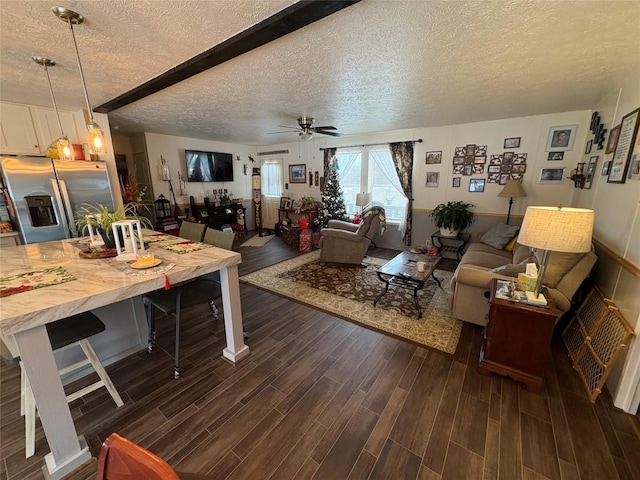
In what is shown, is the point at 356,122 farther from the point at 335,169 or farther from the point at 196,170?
the point at 196,170

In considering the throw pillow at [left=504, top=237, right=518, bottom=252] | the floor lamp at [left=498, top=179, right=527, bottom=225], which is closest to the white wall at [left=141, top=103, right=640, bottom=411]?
the floor lamp at [left=498, top=179, right=527, bottom=225]

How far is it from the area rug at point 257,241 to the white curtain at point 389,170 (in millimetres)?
2980

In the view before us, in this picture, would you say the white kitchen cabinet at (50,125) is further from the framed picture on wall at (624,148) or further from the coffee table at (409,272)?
the framed picture on wall at (624,148)

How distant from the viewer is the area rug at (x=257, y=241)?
5566 millimetres

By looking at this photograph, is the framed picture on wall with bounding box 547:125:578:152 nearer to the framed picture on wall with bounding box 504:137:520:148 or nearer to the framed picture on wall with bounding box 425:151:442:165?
the framed picture on wall with bounding box 504:137:520:148

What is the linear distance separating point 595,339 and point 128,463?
2.82 meters

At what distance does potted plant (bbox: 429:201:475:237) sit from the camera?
13.7 ft

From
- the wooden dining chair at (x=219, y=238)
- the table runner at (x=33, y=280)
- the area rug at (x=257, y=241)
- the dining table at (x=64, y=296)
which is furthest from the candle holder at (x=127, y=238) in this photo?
the area rug at (x=257, y=241)

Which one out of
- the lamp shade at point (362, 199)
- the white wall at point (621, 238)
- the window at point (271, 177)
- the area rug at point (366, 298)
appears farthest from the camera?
the window at point (271, 177)

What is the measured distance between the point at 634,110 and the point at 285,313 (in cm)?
355

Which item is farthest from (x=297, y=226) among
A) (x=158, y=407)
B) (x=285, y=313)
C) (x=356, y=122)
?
(x=158, y=407)

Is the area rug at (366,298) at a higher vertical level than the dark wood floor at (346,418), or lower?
higher

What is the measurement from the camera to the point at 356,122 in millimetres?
4043

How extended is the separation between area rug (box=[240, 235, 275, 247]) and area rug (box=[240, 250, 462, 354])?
4.95 ft
